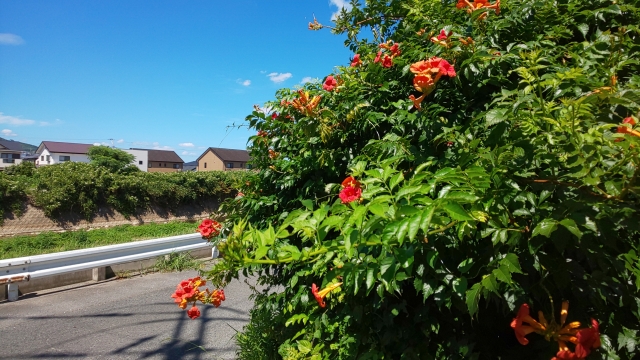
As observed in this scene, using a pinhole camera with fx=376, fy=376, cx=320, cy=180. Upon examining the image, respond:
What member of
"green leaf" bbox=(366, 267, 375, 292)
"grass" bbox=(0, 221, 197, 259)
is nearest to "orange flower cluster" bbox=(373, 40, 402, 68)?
"green leaf" bbox=(366, 267, 375, 292)

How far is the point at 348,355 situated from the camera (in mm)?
1747

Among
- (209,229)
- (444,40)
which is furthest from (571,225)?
(209,229)

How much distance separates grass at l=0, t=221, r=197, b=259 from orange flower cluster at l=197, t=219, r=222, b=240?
335 inches

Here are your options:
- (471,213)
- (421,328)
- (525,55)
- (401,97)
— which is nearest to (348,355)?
(421,328)

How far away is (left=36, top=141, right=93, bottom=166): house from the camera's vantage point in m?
59.3

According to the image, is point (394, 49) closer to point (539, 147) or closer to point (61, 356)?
point (539, 147)

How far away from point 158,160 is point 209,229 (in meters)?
66.8

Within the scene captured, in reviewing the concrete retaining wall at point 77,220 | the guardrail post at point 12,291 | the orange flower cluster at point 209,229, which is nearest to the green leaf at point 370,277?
the orange flower cluster at point 209,229

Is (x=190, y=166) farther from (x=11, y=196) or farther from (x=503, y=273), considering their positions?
(x=503, y=273)

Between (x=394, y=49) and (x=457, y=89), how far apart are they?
48 centimetres

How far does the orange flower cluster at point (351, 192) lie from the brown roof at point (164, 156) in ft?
222

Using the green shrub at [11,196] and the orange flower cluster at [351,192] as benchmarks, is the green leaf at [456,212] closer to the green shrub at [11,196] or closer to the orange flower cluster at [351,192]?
the orange flower cluster at [351,192]

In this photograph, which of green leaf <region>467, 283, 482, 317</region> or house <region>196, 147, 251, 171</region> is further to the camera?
house <region>196, 147, 251, 171</region>

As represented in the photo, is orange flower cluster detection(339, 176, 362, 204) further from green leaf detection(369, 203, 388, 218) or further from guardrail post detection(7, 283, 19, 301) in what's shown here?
guardrail post detection(7, 283, 19, 301)
